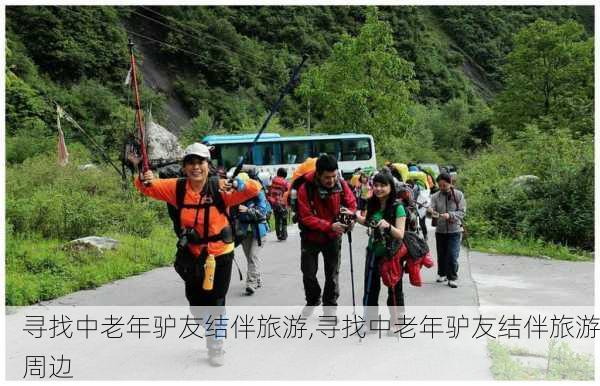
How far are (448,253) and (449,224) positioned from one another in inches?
14.8

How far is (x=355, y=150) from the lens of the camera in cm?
3120

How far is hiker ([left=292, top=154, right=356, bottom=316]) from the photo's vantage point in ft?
Answer: 19.0

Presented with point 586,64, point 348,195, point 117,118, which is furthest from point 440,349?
point 586,64

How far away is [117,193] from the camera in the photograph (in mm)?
15000

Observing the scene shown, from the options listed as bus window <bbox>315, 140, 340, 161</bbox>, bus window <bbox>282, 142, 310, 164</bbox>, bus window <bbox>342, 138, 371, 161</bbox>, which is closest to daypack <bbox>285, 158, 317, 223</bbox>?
bus window <bbox>282, 142, 310, 164</bbox>

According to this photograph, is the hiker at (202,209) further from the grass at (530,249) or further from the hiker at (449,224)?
the grass at (530,249)

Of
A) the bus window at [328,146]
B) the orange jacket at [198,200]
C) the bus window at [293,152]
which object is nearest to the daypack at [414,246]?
the orange jacket at [198,200]

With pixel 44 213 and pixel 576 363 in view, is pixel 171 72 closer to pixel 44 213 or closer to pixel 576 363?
pixel 44 213

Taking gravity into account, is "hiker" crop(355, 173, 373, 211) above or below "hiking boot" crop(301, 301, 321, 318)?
above

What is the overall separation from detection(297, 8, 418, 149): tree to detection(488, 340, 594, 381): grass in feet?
90.6

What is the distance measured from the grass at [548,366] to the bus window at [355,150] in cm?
2616

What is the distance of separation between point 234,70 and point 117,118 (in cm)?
Answer: 1782

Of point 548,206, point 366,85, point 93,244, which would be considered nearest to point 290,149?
point 366,85

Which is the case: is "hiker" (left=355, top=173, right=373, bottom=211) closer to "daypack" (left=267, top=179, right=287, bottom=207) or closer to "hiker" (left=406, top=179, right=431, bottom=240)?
"hiker" (left=406, top=179, right=431, bottom=240)
